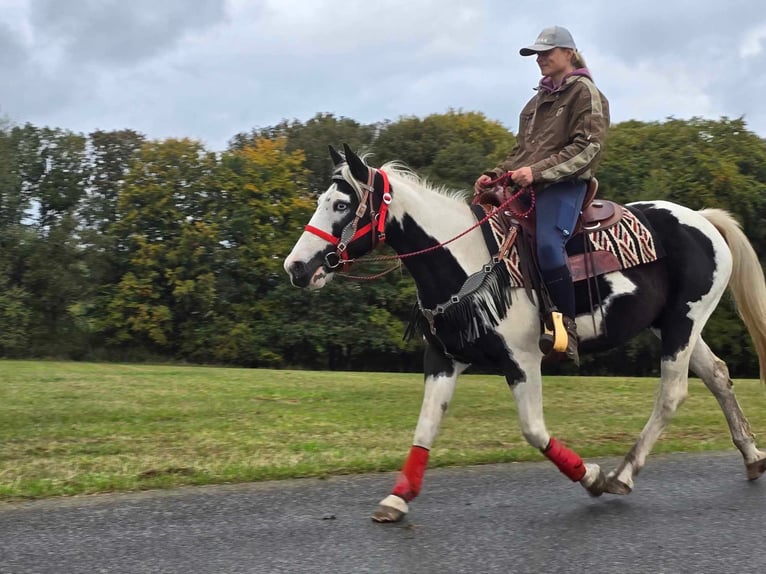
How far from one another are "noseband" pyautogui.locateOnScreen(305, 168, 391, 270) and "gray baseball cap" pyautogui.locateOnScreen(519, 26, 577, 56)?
135 cm

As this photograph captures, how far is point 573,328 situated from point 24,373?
13.5 metres

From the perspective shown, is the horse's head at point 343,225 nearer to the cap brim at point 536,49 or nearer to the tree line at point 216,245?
the cap brim at point 536,49

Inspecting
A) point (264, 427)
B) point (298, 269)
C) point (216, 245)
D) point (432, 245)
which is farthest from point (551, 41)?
point (216, 245)

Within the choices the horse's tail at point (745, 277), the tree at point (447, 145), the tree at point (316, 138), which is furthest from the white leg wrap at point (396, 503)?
the tree at point (316, 138)

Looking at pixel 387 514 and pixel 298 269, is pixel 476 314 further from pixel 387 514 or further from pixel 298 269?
pixel 387 514

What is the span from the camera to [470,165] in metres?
35.2

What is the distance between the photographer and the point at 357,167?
5152mm

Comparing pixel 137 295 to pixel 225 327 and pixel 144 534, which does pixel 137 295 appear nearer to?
pixel 225 327

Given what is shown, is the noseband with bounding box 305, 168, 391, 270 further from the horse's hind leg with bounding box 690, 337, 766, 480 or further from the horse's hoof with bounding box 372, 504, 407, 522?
the horse's hind leg with bounding box 690, 337, 766, 480

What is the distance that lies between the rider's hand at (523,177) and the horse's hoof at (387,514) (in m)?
2.17

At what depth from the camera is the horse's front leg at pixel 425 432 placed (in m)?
4.93

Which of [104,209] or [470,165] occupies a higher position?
[470,165]

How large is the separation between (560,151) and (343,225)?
153 centimetres

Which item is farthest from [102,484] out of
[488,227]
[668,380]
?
[668,380]
